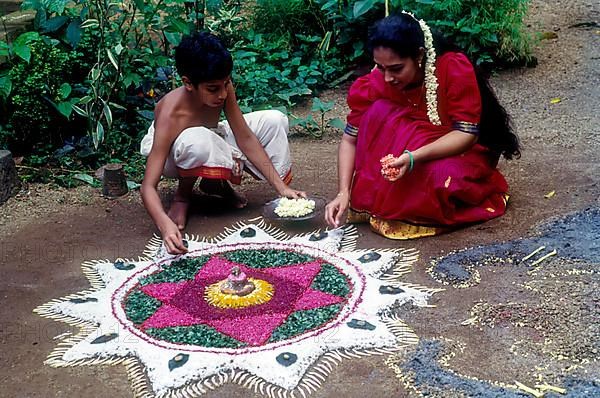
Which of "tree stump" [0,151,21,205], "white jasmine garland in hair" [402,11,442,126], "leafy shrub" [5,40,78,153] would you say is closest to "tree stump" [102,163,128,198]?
"tree stump" [0,151,21,205]

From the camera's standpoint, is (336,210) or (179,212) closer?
(336,210)

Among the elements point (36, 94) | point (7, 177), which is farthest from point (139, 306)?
point (36, 94)

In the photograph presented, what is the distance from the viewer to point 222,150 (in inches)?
129

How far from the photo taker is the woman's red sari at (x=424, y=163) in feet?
9.97

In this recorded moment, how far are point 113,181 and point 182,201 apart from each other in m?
0.52

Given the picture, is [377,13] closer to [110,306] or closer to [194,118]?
[194,118]

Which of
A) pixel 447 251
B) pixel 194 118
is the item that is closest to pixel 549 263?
pixel 447 251

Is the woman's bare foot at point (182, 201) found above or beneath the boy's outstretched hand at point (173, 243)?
beneath

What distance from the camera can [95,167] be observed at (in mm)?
4211

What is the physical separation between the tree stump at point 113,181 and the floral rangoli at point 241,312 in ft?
2.31

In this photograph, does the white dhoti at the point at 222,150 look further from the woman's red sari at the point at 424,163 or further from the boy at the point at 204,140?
the woman's red sari at the point at 424,163

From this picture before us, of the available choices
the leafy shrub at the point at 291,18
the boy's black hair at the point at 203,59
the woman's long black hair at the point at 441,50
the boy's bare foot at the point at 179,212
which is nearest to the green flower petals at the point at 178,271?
the boy's bare foot at the point at 179,212

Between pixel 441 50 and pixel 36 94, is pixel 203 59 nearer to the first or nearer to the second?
pixel 441 50

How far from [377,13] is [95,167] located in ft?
8.17
